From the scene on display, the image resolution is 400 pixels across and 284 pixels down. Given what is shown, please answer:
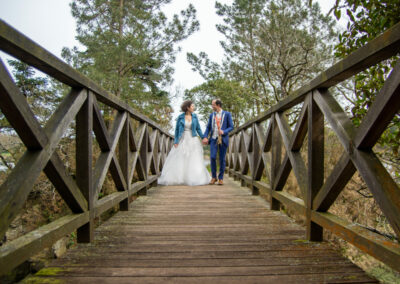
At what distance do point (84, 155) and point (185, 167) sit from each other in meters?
4.22

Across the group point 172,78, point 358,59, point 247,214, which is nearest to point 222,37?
point 172,78

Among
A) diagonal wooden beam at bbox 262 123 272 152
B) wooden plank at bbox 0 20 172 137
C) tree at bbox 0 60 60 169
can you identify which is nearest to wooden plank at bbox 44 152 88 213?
wooden plank at bbox 0 20 172 137

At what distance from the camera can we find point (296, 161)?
2.55 metres

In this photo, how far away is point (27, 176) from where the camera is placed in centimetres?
137

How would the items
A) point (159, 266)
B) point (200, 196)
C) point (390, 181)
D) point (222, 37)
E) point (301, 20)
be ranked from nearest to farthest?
point (390, 181) → point (159, 266) → point (200, 196) → point (301, 20) → point (222, 37)

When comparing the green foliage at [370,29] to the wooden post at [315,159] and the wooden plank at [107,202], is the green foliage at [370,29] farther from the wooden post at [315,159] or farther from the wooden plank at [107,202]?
the wooden plank at [107,202]

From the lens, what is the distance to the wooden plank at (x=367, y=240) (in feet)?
4.31

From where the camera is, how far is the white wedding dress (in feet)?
20.2

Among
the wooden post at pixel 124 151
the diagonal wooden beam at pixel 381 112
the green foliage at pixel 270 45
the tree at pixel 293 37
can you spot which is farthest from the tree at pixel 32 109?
the tree at pixel 293 37

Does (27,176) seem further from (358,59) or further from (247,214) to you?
(247,214)

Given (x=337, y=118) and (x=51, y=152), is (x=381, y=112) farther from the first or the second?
(x=51, y=152)

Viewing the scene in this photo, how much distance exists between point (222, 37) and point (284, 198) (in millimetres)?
13155

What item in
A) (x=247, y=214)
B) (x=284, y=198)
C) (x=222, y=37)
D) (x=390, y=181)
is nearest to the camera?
(x=390, y=181)

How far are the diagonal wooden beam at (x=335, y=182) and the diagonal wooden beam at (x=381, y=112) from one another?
193mm
